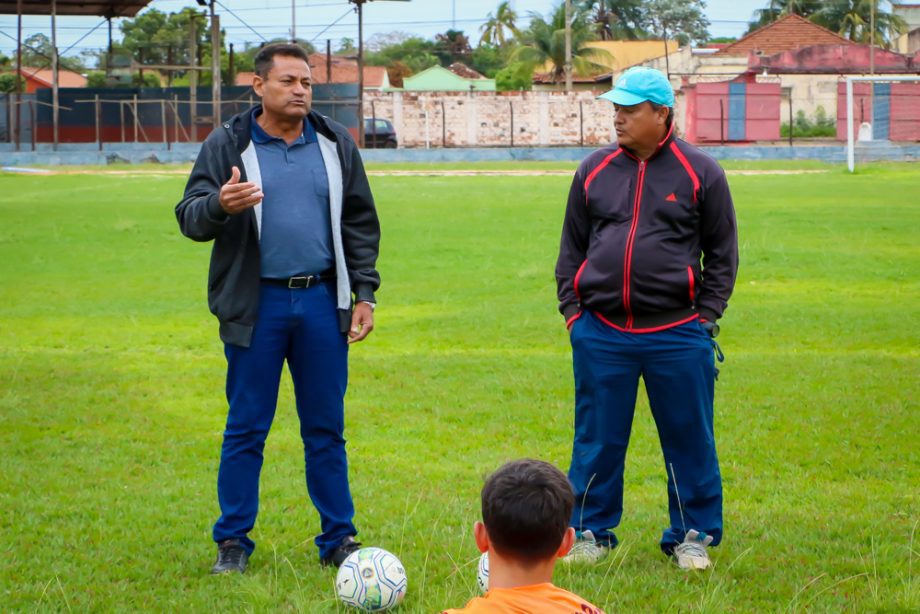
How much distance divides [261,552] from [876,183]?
85.4 ft

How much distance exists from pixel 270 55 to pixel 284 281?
0.87 m

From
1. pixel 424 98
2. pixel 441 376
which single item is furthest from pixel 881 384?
pixel 424 98

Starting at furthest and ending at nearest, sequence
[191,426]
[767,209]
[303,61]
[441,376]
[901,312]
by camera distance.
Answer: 1. [767,209]
2. [901,312]
3. [441,376]
4. [191,426]
5. [303,61]

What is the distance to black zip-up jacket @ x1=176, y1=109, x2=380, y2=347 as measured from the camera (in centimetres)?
475

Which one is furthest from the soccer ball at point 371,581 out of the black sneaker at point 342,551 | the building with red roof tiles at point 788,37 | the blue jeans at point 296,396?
the building with red roof tiles at point 788,37

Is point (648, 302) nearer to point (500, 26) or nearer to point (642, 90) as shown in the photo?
point (642, 90)

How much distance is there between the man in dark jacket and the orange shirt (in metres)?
2.23

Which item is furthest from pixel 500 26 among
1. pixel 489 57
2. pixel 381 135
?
pixel 381 135

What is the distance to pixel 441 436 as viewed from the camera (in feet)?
24.7

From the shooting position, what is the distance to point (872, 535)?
5262 mm

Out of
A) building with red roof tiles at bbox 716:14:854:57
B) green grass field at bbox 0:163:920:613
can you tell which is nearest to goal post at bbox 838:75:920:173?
building with red roof tiles at bbox 716:14:854:57

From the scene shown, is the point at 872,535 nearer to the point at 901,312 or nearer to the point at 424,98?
the point at 901,312

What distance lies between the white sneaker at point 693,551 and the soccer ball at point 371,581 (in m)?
1.15

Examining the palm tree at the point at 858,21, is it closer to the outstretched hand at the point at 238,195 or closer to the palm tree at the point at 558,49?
the palm tree at the point at 558,49
